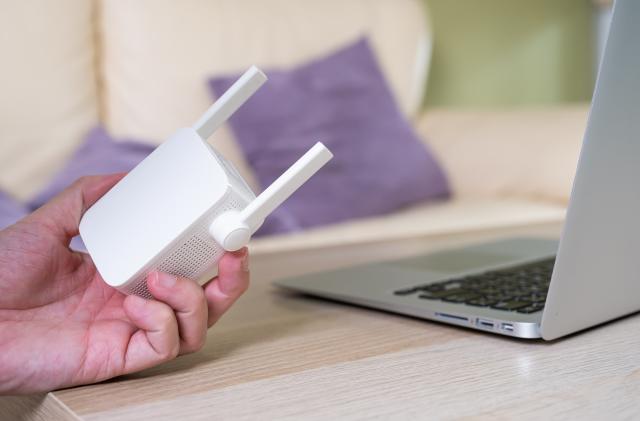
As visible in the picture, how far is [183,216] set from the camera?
18.9 inches

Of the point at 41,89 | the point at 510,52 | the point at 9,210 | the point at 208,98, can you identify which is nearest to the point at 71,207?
the point at 9,210

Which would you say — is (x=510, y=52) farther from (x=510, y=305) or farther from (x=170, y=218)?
(x=170, y=218)

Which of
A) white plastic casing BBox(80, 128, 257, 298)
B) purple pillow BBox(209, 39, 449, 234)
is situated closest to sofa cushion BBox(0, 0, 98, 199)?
purple pillow BBox(209, 39, 449, 234)

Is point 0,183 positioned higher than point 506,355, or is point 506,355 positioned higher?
point 0,183

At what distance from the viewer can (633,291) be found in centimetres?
61

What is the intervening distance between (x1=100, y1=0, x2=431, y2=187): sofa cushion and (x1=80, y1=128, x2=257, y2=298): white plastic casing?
47.1 inches

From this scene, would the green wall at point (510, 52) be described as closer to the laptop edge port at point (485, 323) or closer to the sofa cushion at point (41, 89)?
the sofa cushion at point (41, 89)

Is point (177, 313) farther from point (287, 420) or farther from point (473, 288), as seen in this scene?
point (473, 288)

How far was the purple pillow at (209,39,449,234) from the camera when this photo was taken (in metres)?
1.73

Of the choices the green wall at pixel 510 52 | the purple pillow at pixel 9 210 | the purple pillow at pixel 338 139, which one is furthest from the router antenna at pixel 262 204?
the green wall at pixel 510 52

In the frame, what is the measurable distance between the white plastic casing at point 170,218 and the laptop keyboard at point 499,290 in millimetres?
239

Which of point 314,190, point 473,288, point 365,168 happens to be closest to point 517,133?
point 365,168

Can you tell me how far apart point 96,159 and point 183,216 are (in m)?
1.07

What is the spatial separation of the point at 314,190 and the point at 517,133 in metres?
0.63
